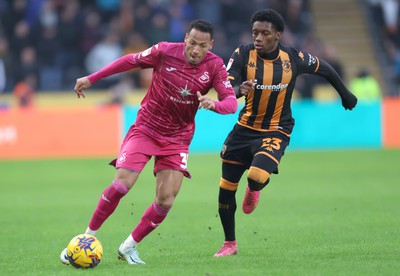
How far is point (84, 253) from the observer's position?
8078 mm

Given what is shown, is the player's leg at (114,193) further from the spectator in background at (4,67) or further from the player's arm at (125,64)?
the spectator in background at (4,67)

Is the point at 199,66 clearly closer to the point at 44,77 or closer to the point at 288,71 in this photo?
the point at 288,71

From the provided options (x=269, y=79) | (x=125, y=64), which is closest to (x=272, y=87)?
(x=269, y=79)

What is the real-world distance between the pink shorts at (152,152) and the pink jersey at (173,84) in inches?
2.7

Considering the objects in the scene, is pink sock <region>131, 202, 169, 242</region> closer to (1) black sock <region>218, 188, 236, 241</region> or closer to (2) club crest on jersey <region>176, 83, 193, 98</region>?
(1) black sock <region>218, 188, 236, 241</region>

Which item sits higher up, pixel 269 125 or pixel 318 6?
pixel 318 6

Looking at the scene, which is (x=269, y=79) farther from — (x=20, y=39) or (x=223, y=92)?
(x=20, y=39)

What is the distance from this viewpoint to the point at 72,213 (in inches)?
510

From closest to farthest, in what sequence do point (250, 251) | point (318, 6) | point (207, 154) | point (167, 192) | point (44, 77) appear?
point (167, 192), point (250, 251), point (207, 154), point (44, 77), point (318, 6)

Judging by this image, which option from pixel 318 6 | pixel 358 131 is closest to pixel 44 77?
pixel 358 131

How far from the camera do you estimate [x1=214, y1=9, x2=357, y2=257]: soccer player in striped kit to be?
9141 mm

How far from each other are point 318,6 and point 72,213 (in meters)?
18.5

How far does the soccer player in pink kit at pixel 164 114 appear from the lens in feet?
27.7

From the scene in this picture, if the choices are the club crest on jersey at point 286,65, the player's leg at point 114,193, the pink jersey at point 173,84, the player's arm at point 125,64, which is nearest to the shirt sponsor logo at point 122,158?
the player's leg at point 114,193
